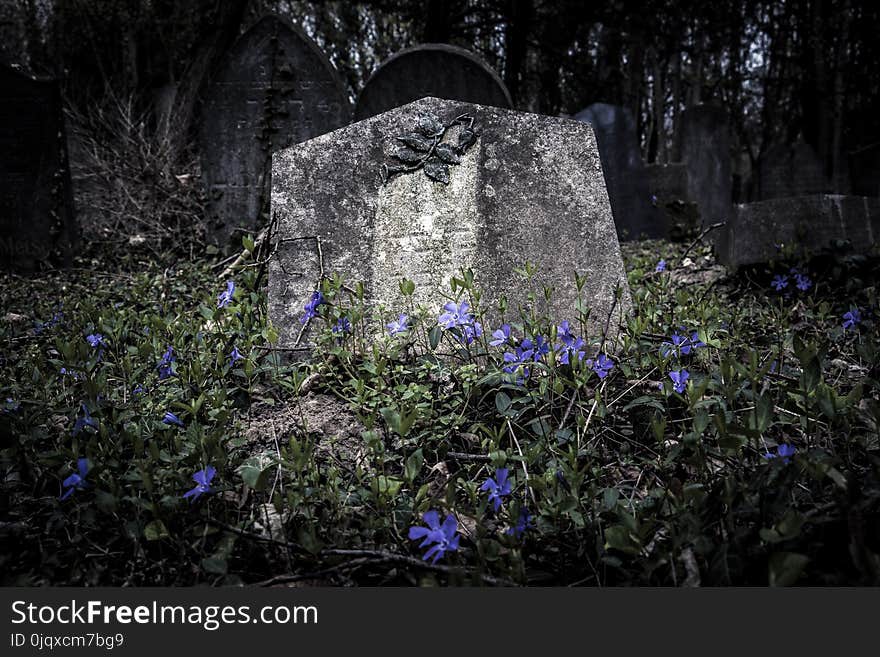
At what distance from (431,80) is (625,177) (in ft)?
10.8

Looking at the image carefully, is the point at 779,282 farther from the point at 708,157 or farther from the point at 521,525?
the point at 708,157

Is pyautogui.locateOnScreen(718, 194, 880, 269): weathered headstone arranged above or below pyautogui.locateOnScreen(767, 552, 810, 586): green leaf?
above

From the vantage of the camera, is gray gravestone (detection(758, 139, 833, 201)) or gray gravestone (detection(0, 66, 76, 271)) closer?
gray gravestone (detection(0, 66, 76, 271))

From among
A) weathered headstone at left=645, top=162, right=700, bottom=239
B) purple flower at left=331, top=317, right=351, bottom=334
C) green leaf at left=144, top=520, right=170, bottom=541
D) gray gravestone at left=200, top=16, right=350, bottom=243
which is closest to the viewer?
green leaf at left=144, top=520, right=170, bottom=541

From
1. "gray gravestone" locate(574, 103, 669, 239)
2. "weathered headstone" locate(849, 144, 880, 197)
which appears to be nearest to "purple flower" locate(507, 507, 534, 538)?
"gray gravestone" locate(574, 103, 669, 239)

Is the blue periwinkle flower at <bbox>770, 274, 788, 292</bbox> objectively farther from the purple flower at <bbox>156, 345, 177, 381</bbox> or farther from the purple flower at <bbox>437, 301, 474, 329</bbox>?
the purple flower at <bbox>156, 345, 177, 381</bbox>

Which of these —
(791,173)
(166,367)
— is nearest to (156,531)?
(166,367)

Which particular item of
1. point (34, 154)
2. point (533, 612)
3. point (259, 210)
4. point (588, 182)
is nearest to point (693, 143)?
point (259, 210)

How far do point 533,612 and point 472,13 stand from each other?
1177cm

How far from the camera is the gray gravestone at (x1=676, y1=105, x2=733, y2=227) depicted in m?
8.49

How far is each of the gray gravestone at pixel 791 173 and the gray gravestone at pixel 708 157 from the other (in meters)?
2.96

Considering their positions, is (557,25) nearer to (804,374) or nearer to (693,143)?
(693,143)

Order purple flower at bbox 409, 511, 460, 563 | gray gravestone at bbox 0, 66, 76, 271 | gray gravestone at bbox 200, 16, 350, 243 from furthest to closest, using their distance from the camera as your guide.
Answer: gray gravestone at bbox 200, 16, 350, 243 → gray gravestone at bbox 0, 66, 76, 271 → purple flower at bbox 409, 511, 460, 563

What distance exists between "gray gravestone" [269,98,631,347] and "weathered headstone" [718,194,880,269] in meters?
1.62
